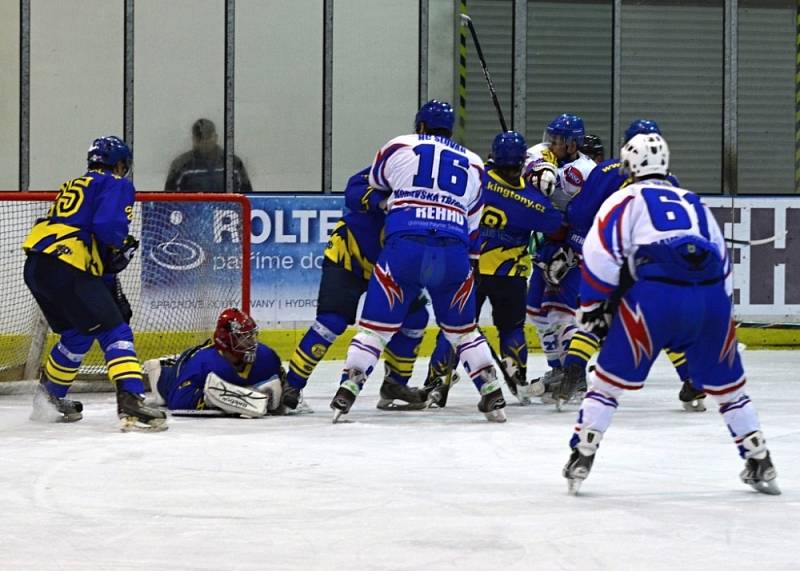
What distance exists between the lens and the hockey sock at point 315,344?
7.34 meters

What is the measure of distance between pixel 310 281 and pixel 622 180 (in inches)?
138

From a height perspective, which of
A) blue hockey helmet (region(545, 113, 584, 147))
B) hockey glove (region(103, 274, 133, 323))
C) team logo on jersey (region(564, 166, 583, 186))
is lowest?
hockey glove (region(103, 274, 133, 323))

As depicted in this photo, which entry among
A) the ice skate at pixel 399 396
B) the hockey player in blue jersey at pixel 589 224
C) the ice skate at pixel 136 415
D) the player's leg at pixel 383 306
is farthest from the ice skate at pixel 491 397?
the ice skate at pixel 136 415

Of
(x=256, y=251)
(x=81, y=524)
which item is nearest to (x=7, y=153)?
(x=256, y=251)

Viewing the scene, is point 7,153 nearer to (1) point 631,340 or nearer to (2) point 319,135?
(2) point 319,135

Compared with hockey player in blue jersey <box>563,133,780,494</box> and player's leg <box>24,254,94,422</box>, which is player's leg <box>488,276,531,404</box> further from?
hockey player in blue jersey <box>563,133,780,494</box>

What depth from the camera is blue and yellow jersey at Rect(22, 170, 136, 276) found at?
6656 millimetres

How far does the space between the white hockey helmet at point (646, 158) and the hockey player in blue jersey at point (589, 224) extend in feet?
7.46

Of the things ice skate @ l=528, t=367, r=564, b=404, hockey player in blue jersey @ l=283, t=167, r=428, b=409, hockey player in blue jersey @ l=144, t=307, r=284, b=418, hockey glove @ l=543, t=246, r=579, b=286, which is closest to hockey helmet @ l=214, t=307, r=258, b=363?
hockey player in blue jersey @ l=144, t=307, r=284, b=418

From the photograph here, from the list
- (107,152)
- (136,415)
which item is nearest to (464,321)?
(136,415)

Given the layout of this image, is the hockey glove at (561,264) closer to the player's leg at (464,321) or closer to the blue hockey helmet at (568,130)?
the blue hockey helmet at (568,130)

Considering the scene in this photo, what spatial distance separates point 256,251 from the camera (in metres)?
10.5

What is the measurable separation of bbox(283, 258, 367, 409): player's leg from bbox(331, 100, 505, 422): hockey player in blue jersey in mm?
479

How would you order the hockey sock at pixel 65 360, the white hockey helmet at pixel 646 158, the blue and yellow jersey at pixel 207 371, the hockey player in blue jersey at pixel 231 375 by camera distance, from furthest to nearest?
1. the blue and yellow jersey at pixel 207 371
2. the hockey player in blue jersey at pixel 231 375
3. the hockey sock at pixel 65 360
4. the white hockey helmet at pixel 646 158
